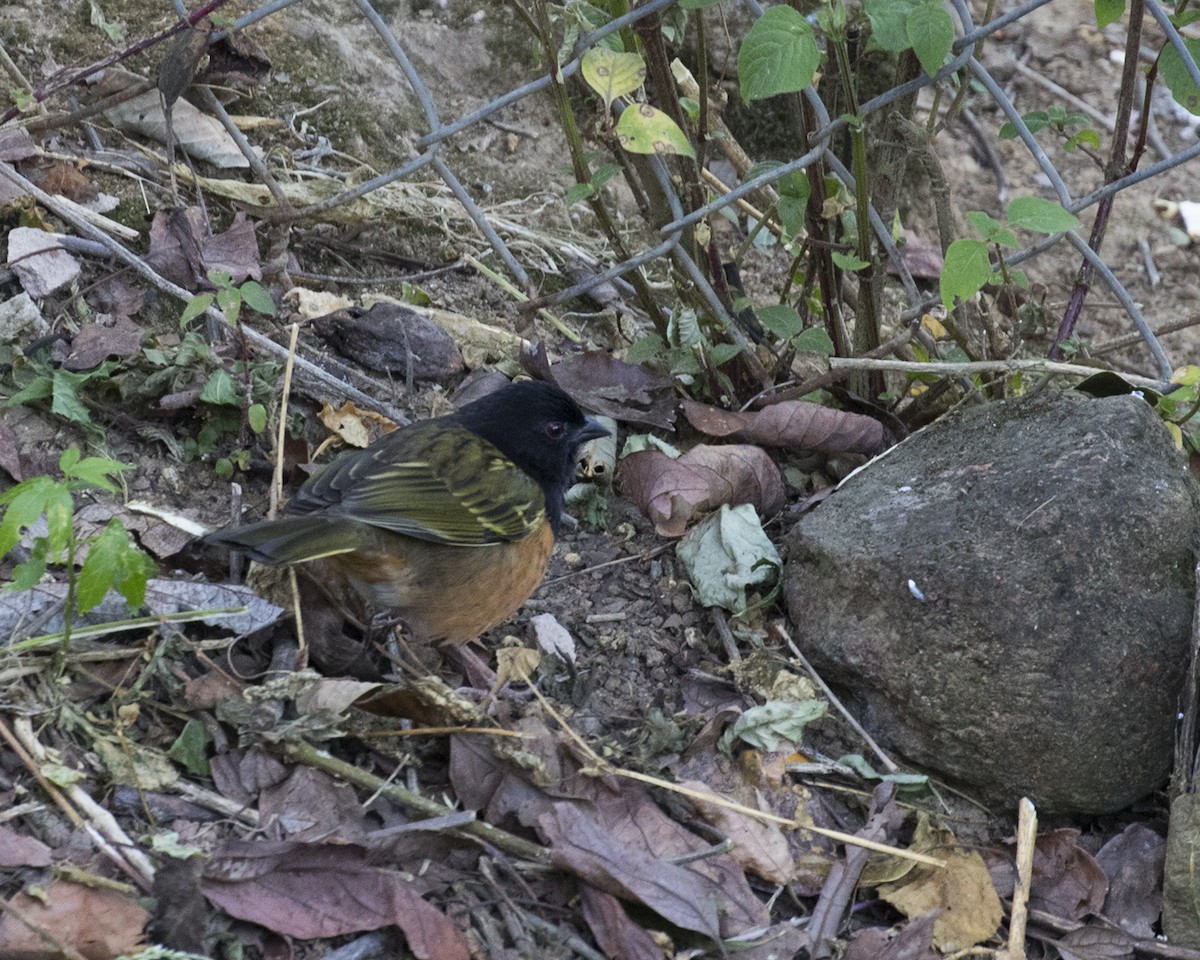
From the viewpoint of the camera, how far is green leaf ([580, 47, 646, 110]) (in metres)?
4.02

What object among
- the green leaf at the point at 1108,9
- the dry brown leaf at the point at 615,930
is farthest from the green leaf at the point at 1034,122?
the dry brown leaf at the point at 615,930

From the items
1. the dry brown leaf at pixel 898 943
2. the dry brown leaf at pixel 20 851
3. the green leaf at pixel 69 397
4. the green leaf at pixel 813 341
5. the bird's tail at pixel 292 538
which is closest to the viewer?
the dry brown leaf at pixel 20 851

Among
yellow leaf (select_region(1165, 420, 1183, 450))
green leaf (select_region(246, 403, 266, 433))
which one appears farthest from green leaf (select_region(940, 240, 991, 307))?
green leaf (select_region(246, 403, 266, 433))

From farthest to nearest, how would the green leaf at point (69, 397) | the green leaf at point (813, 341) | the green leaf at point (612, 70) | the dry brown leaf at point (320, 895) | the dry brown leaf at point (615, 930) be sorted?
1. the green leaf at point (813, 341)
2. the green leaf at point (69, 397)
3. the green leaf at point (612, 70)
4. the dry brown leaf at point (615, 930)
5. the dry brown leaf at point (320, 895)

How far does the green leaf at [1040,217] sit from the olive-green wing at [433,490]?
5.88ft

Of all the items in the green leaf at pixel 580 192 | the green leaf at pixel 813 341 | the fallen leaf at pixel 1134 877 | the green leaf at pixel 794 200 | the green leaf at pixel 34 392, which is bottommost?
the fallen leaf at pixel 1134 877

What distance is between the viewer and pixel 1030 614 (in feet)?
12.9

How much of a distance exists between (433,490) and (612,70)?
1448mm

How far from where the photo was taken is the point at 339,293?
527 cm

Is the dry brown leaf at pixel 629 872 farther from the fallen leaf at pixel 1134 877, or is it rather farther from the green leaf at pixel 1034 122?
the green leaf at pixel 1034 122

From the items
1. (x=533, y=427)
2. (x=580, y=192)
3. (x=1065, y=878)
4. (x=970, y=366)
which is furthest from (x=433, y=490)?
(x=1065, y=878)

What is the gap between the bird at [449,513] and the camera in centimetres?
403

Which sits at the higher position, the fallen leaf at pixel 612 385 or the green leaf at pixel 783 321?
the green leaf at pixel 783 321

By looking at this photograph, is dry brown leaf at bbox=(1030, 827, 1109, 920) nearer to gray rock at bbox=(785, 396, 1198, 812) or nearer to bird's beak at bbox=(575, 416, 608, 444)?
gray rock at bbox=(785, 396, 1198, 812)
